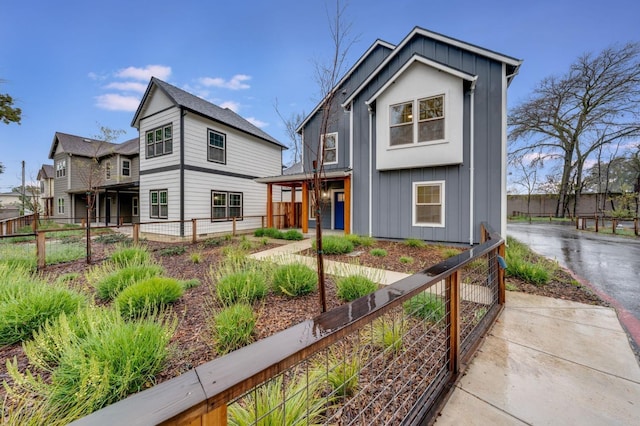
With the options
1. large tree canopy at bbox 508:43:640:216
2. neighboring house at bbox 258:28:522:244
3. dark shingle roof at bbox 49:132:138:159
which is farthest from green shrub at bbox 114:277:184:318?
large tree canopy at bbox 508:43:640:216

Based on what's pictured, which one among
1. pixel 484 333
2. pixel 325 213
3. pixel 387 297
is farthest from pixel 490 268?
pixel 325 213

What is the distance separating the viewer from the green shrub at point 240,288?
3.37 meters

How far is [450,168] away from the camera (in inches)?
322

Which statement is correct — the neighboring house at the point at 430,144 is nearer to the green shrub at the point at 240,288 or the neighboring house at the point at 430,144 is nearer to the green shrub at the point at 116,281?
the green shrub at the point at 240,288

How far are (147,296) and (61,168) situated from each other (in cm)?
2498

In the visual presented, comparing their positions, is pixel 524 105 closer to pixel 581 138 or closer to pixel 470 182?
pixel 581 138

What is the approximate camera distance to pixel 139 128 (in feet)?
40.3

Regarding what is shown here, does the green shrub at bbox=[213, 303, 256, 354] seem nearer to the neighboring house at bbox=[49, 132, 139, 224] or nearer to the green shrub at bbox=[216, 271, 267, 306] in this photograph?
the green shrub at bbox=[216, 271, 267, 306]

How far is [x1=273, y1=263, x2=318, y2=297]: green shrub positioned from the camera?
3.79m

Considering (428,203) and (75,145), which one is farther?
(75,145)

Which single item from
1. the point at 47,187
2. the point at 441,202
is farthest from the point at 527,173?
the point at 47,187

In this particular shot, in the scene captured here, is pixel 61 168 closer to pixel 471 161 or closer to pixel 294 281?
pixel 294 281

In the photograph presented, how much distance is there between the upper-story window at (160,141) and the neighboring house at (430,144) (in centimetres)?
702

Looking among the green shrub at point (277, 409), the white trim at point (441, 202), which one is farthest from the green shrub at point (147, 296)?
the white trim at point (441, 202)
